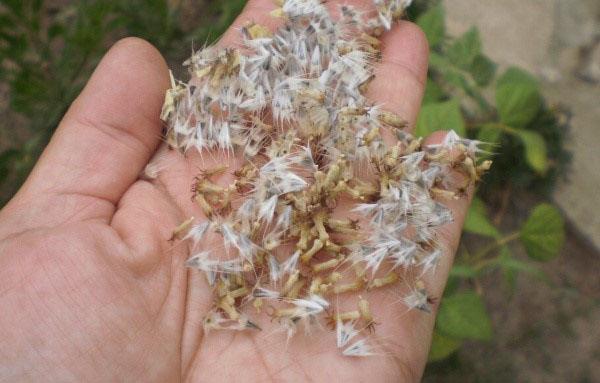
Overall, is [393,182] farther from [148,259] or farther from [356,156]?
[148,259]

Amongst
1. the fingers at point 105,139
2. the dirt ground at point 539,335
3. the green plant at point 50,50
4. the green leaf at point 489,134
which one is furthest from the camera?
the dirt ground at point 539,335

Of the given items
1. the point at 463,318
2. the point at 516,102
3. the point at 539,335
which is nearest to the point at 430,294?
the point at 463,318

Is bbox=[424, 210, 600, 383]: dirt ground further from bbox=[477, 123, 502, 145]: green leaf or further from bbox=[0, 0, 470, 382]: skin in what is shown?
bbox=[0, 0, 470, 382]: skin

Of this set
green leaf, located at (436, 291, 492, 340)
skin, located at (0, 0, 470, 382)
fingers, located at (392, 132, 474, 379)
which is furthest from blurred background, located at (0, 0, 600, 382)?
skin, located at (0, 0, 470, 382)

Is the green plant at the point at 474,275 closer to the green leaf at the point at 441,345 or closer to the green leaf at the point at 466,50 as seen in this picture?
the green leaf at the point at 441,345

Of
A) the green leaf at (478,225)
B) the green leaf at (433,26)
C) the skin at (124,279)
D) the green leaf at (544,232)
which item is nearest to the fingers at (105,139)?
the skin at (124,279)

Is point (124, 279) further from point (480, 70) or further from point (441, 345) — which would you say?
point (480, 70)
